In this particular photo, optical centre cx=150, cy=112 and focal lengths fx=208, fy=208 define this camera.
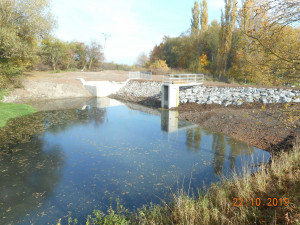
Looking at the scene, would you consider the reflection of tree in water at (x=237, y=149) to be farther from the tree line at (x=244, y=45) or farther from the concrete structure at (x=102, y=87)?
the concrete structure at (x=102, y=87)

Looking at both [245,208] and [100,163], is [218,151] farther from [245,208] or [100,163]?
[245,208]

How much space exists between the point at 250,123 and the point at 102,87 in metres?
19.9

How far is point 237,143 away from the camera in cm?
1098

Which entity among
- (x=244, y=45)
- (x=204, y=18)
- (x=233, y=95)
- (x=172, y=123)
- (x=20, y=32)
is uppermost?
(x=204, y=18)

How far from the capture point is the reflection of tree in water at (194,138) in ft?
34.9

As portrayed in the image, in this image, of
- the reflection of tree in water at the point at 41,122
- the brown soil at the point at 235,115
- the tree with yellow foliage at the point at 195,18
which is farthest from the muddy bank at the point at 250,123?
the tree with yellow foliage at the point at 195,18

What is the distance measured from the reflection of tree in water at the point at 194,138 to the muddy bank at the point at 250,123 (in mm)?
1057

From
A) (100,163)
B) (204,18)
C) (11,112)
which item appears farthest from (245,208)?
(204,18)

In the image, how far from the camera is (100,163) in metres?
8.76
